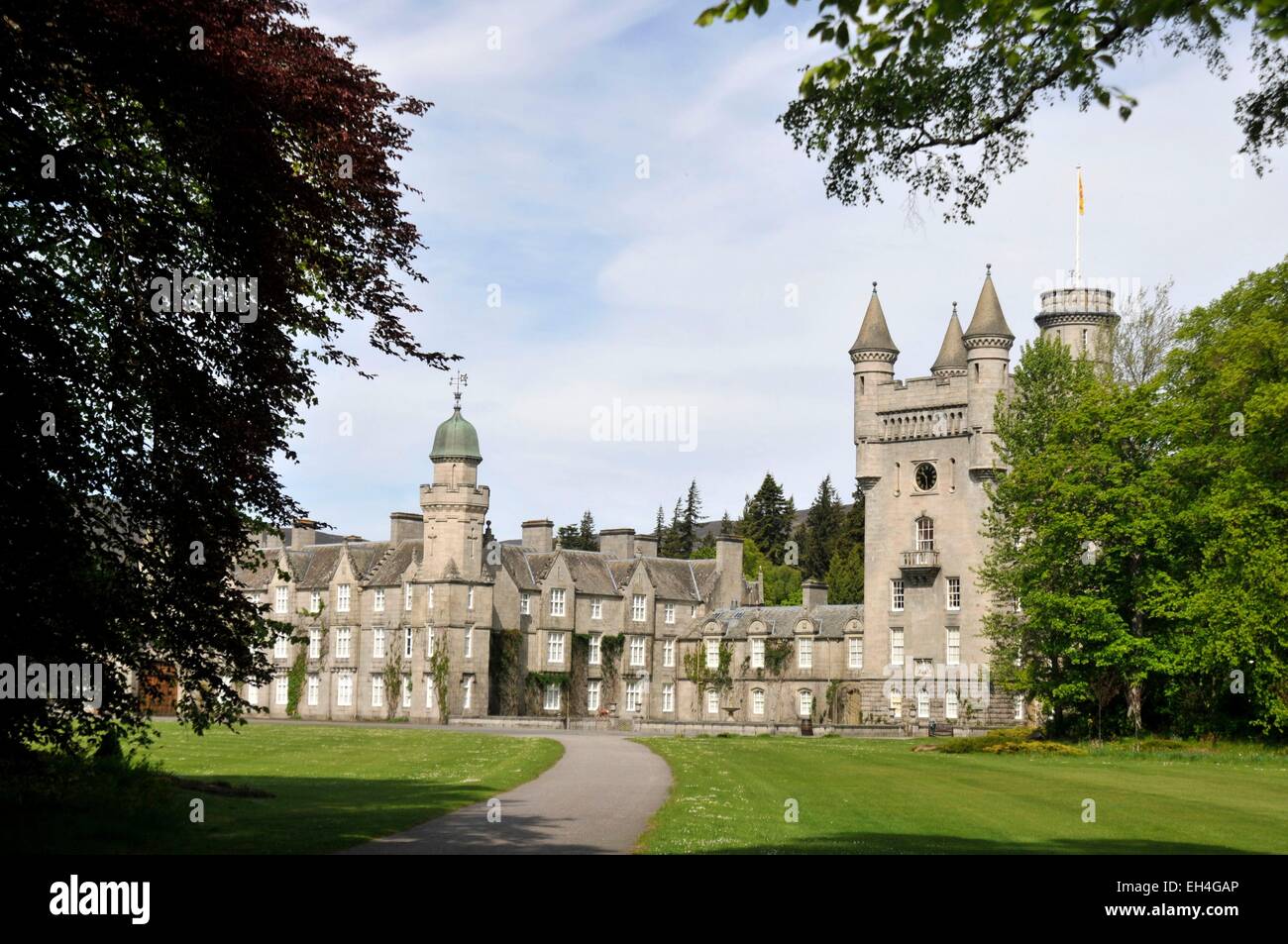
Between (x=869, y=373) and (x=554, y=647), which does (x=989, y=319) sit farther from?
(x=554, y=647)

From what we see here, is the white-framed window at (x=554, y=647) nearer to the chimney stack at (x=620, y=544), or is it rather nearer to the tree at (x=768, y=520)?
the chimney stack at (x=620, y=544)

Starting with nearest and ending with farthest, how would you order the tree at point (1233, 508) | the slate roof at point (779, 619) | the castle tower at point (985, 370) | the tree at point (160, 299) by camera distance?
the tree at point (160, 299) < the tree at point (1233, 508) < the castle tower at point (985, 370) < the slate roof at point (779, 619)

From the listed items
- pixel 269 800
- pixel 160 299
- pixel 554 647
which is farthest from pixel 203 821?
pixel 554 647

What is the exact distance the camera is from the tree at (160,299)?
1405cm

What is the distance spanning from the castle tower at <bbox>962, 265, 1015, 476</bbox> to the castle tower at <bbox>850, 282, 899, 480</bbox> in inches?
189

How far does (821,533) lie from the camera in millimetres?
124125

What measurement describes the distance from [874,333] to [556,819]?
185 feet

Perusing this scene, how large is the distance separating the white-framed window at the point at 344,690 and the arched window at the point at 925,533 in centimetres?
3531

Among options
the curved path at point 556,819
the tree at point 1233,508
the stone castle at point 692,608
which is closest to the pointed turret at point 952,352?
the stone castle at point 692,608

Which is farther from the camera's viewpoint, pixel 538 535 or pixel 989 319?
pixel 538 535
